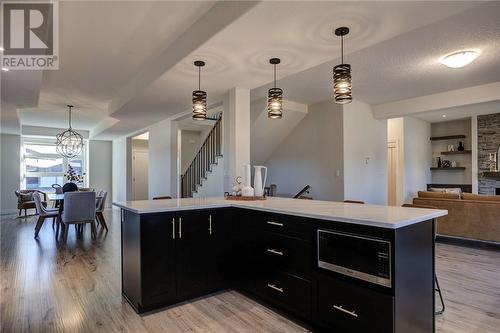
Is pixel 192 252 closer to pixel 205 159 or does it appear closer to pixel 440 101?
pixel 205 159

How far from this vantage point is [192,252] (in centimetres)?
267

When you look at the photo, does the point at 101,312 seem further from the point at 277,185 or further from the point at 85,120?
the point at 85,120

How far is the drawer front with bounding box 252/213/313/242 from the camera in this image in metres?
2.22

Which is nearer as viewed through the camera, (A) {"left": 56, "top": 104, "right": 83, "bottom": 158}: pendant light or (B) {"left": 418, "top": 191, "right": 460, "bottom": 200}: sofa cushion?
(B) {"left": 418, "top": 191, "right": 460, "bottom": 200}: sofa cushion

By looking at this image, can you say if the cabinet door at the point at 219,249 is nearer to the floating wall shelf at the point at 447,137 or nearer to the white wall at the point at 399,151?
the white wall at the point at 399,151

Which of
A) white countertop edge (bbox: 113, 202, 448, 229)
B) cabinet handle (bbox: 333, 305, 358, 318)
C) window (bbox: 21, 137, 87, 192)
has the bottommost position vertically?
cabinet handle (bbox: 333, 305, 358, 318)

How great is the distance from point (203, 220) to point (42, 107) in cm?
565

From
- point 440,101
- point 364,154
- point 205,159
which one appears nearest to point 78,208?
point 205,159

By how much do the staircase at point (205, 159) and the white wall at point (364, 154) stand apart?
2616 millimetres

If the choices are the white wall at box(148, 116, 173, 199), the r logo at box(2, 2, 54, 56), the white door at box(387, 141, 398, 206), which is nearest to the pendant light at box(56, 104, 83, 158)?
the white wall at box(148, 116, 173, 199)

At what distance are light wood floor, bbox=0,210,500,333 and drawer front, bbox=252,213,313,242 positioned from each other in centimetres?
72

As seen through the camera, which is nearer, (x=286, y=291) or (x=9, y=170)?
(x=286, y=291)

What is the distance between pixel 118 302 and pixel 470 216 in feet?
16.8

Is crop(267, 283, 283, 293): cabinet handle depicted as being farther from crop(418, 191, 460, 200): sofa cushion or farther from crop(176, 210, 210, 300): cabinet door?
crop(418, 191, 460, 200): sofa cushion
